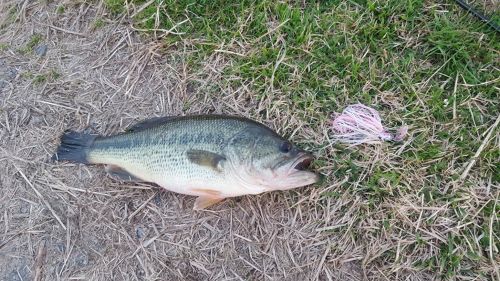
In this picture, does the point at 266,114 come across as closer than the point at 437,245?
No

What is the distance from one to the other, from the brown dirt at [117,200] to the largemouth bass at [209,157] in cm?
28

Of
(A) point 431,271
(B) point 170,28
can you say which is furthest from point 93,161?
(A) point 431,271

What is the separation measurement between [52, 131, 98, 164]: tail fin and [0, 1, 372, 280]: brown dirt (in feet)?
0.37

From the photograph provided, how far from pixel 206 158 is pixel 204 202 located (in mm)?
400

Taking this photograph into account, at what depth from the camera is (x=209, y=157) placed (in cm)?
351

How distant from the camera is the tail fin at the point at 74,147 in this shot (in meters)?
3.97

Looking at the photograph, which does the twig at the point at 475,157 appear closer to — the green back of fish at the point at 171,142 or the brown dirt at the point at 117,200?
the brown dirt at the point at 117,200

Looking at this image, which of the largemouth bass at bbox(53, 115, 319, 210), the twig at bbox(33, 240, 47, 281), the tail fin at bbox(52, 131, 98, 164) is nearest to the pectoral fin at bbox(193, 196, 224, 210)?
the largemouth bass at bbox(53, 115, 319, 210)

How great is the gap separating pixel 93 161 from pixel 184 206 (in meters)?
0.87

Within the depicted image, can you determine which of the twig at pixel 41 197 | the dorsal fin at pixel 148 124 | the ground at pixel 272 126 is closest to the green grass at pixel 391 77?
the ground at pixel 272 126

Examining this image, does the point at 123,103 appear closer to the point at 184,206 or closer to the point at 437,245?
the point at 184,206

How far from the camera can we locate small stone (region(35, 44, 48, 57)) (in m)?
4.58

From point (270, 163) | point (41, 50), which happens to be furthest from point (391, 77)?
point (41, 50)

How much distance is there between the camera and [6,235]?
398cm
